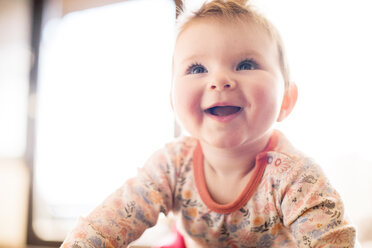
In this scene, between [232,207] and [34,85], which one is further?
[34,85]

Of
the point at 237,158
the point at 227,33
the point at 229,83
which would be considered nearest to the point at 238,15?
the point at 227,33

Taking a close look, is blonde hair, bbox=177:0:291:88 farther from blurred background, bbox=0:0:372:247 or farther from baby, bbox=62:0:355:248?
blurred background, bbox=0:0:372:247

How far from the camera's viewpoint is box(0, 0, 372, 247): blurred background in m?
1.18

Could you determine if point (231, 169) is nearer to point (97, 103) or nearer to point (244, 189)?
point (244, 189)

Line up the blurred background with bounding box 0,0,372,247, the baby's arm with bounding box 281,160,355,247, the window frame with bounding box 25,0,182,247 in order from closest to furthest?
the baby's arm with bounding box 281,160,355,247 → the blurred background with bounding box 0,0,372,247 → the window frame with bounding box 25,0,182,247

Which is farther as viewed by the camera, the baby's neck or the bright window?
the bright window

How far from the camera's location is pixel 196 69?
63 cm

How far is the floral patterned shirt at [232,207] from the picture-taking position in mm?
550

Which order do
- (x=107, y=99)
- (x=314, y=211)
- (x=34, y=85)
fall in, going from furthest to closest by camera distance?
(x=34, y=85), (x=107, y=99), (x=314, y=211)

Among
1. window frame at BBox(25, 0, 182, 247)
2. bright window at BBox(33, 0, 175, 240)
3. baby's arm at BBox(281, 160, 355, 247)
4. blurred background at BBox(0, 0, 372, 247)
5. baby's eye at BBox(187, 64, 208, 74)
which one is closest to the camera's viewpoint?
baby's arm at BBox(281, 160, 355, 247)

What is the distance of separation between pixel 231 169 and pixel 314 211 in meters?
0.20

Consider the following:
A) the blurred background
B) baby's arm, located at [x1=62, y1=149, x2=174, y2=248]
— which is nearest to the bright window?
the blurred background

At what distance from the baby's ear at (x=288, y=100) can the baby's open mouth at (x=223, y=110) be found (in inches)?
6.3

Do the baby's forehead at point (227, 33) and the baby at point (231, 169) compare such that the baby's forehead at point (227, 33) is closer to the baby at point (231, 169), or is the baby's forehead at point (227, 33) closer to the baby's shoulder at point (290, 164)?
the baby at point (231, 169)
